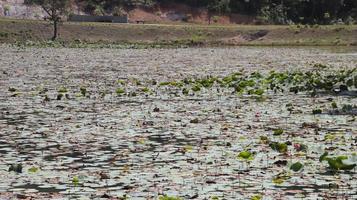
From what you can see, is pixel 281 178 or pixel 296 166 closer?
pixel 281 178

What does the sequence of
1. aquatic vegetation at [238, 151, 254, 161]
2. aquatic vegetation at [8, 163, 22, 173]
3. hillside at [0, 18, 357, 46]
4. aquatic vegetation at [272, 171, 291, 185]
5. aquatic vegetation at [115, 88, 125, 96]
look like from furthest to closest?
hillside at [0, 18, 357, 46], aquatic vegetation at [115, 88, 125, 96], aquatic vegetation at [238, 151, 254, 161], aquatic vegetation at [8, 163, 22, 173], aquatic vegetation at [272, 171, 291, 185]

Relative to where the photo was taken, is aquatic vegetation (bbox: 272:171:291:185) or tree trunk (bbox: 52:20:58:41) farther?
tree trunk (bbox: 52:20:58:41)

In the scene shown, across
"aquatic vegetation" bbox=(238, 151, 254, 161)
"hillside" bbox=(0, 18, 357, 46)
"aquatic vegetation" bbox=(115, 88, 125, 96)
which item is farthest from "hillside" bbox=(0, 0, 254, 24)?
"aquatic vegetation" bbox=(238, 151, 254, 161)

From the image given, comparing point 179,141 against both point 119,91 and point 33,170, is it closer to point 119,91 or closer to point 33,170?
point 33,170

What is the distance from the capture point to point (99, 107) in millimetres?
19203

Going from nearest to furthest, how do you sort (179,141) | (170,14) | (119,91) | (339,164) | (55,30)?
(339,164), (179,141), (119,91), (55,30), (170,14)

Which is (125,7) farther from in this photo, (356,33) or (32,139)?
(32,139)

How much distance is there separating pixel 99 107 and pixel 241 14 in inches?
3496

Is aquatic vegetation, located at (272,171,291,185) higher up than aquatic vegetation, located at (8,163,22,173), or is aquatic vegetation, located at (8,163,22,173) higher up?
aquatic vegetation, located at (272,171,291,185)

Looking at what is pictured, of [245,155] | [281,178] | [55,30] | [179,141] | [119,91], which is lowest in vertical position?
[55,30]

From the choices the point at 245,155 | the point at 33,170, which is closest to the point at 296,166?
the point at 245,155

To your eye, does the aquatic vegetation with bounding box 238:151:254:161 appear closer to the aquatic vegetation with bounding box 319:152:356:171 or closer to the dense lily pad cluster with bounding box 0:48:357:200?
the dense lily pad cluster with bounding box 0:48:357:200

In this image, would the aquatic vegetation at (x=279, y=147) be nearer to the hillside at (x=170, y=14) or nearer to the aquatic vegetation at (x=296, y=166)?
the aquatic vegetation at (x=296, y=166)

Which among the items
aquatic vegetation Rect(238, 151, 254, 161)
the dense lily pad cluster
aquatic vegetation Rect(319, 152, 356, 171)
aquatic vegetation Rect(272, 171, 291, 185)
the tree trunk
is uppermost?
aquatic vegetation Rect(319, 152, 356, 171)
